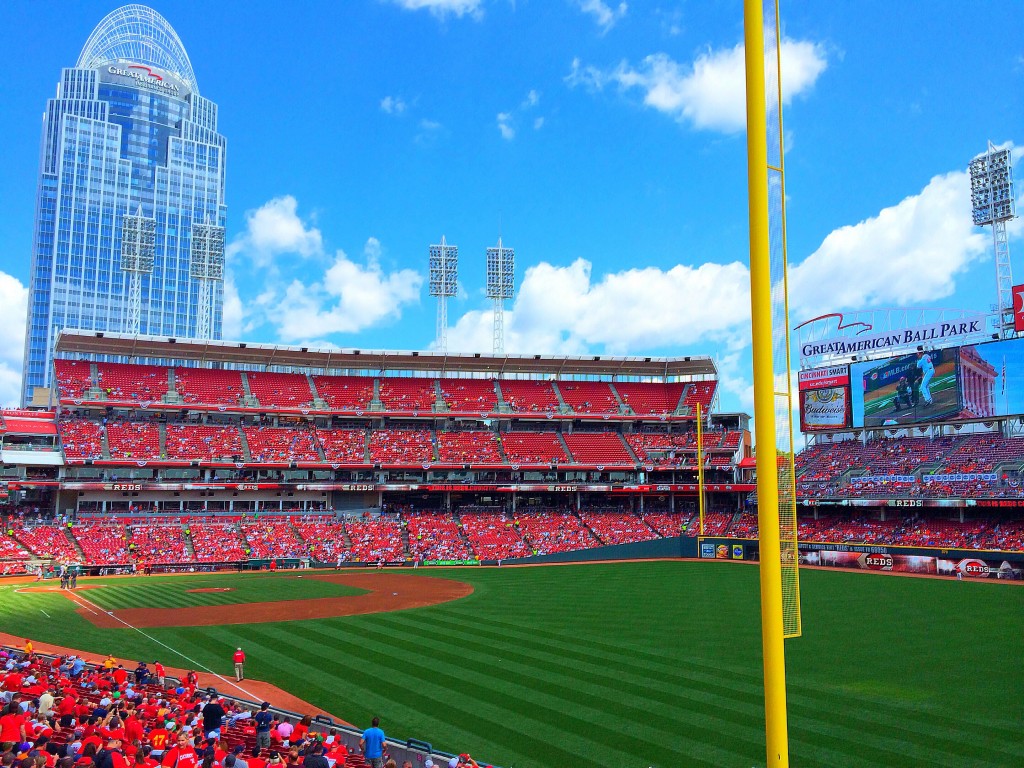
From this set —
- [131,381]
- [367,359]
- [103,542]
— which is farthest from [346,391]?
[103,542]

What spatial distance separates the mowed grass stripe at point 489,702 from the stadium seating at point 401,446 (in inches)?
1578

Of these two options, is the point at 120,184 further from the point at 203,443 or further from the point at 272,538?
the point at 272,538

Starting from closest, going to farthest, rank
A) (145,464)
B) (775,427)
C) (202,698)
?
(775,427)
(202,698)
(145,464)

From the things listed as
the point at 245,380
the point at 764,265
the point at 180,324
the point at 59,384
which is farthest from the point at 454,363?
A: the point at 180,324

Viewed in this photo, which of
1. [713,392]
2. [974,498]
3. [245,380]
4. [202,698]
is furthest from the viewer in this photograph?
[713,392]

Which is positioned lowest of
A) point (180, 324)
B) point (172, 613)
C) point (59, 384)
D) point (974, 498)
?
point (172, 613)

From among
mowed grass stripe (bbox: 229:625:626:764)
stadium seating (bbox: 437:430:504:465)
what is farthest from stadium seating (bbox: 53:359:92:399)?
mowed grass stripe (bbox: 229:625:626:764)

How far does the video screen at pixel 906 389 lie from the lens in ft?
166

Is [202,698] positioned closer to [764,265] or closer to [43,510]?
[764,265]

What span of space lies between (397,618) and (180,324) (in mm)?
148198

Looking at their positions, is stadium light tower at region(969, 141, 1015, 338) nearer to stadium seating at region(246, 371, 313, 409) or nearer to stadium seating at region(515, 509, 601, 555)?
stadium seating at region(515, 509, 601, 555)

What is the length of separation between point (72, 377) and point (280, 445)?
58.7 feet

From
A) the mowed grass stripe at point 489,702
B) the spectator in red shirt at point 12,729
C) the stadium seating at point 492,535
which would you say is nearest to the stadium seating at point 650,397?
the stadium seating at point 492,535

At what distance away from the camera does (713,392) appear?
243 feet
